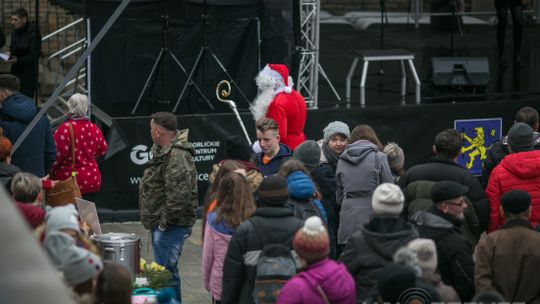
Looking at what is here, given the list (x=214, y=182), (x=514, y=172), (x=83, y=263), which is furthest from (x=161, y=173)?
(x=83, y=263)

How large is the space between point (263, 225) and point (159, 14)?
727cm

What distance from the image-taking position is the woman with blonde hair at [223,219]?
20.3 ft

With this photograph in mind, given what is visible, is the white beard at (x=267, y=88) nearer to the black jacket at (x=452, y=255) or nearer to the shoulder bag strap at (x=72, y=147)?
the shoulder bag strap at (x=72, y=147)

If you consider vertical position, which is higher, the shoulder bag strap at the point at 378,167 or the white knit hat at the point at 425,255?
the shoulder bag strap at the point at 378,167

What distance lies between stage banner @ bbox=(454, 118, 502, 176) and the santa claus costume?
3.59 meters

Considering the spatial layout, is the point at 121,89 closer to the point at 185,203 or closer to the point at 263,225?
the point at 185,203

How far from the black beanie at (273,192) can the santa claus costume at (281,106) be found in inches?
140

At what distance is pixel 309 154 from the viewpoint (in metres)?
7.48

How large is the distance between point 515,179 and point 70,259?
3.73 meters

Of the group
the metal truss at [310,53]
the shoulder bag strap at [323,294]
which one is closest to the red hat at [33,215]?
the shoulder bag strap at [323,294]

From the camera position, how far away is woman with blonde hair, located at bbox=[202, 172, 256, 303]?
6195mm

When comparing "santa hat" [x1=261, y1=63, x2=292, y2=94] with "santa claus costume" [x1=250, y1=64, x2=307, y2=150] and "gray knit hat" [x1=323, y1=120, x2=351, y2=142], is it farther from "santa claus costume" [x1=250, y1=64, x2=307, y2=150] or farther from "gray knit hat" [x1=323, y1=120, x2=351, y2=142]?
"gray knit hat" [x1=323, y1=120, x2=351, y2=142]

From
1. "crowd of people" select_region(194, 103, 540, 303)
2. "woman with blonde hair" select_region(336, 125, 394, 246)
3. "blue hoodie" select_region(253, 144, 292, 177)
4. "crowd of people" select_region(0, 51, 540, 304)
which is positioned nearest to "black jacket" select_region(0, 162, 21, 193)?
"crowd of people" select_region(0, 51, 540, 304)

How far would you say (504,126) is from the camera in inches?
517
